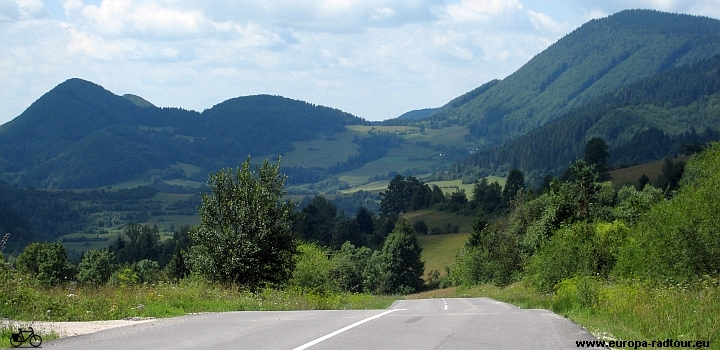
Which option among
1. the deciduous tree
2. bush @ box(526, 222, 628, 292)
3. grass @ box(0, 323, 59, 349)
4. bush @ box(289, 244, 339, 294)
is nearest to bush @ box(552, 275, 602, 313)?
grass @ box(0, 323, 59, 349)

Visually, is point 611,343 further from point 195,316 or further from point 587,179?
point 587,179

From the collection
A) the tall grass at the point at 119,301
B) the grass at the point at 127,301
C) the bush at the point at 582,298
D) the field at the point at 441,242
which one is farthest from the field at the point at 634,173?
the tall grass at the point at 119,301

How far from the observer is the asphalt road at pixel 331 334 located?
38.0ft

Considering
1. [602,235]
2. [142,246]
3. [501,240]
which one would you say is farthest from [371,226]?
[602,235]

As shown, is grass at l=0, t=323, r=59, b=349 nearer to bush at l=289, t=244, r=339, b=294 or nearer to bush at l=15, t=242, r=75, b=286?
bush at l=289, t=244, r=339, b=294

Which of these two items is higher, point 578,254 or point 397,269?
point 578,254

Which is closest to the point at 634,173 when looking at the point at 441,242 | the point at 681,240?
the point at 441,242

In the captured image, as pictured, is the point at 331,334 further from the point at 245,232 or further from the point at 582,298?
the point at 245,232

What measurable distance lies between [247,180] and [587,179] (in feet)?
125

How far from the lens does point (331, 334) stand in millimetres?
12875

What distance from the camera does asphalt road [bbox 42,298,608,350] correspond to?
11586mm

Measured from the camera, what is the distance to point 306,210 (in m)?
160

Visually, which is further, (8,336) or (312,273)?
(312,273)

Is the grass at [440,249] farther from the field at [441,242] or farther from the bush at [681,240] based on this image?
the bush at [681,240]
